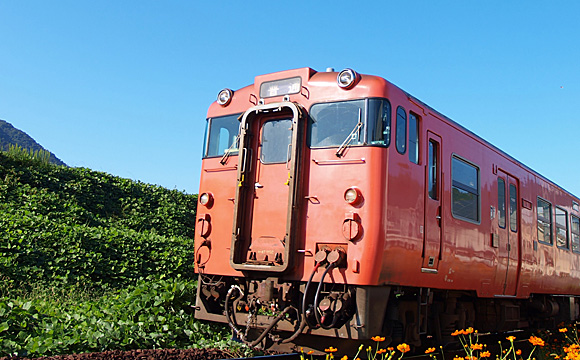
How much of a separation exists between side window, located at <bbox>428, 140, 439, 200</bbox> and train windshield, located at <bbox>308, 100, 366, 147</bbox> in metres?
1.34

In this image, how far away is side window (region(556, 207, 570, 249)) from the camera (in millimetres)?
11867

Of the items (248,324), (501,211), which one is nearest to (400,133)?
(248,324)

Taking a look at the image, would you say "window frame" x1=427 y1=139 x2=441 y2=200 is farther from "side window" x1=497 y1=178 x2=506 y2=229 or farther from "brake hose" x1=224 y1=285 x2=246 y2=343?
"brake hose" x1=224 y1=285 x2=246 y2=343

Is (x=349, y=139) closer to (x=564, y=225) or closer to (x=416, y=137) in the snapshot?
(x=416, y=137)

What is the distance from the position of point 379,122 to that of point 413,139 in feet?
2.35

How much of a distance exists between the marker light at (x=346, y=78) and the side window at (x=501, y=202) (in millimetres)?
3832

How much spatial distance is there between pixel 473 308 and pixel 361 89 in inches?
158

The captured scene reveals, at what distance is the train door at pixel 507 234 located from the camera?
8766 millimetres

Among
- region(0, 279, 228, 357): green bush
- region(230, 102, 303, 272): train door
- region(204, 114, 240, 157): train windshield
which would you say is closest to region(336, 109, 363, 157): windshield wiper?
region(230, 102, 303, 272): train door

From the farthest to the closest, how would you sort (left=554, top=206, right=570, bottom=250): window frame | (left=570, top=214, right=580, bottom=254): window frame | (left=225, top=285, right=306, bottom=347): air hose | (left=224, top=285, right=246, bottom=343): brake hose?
(left=570, top=214, right=580, bottom=254): window frame → (left=554, top=206, right=570, bottom=250): window frame → (left=224, top=285, right=246, bottom=343): brake hose → (left=225, top=285, right=306, bottom=347): air hose

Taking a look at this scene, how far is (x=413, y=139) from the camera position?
689 cm

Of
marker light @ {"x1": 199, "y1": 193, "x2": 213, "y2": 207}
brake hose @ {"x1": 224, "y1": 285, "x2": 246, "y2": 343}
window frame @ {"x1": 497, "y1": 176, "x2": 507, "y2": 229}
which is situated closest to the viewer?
brake hose @ {"x1": 224, "y1": 285, "x2": 246, "y2": 343}

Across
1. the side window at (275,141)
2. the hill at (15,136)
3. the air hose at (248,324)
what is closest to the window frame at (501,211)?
the side window at (275,141)

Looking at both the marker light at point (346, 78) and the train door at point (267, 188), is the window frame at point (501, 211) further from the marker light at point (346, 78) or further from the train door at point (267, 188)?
the train door at point (267, 188)
